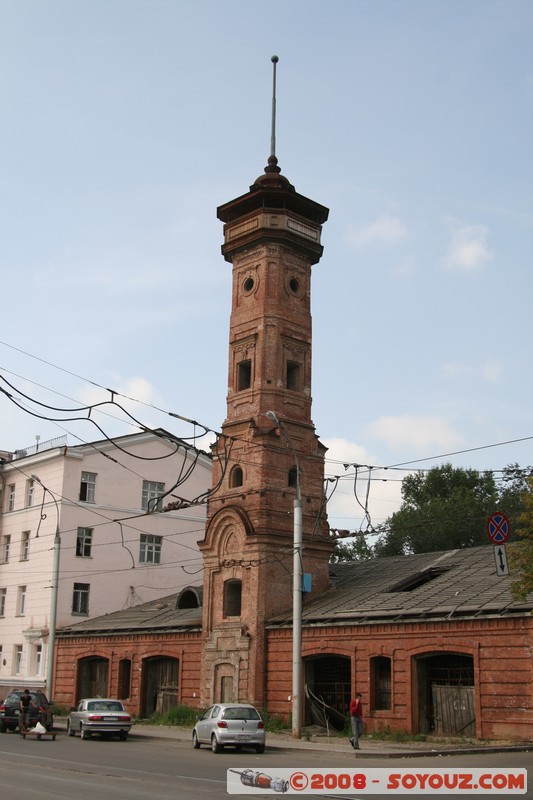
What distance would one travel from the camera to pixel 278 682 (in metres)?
34.9

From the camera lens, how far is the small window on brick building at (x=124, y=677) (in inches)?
1658

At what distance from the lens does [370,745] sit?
27.4m

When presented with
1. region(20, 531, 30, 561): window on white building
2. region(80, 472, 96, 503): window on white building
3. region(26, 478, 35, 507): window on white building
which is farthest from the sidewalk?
region(26, 478, 35, 507): window on white building

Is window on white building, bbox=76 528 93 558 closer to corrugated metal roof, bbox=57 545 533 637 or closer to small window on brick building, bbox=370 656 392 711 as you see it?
corrugated metal roof, bbox=57 545 533 637

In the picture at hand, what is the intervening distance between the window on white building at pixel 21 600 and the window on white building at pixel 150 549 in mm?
6659

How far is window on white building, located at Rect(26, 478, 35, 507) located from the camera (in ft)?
166

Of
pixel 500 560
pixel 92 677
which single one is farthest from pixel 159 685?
pixel 500 560

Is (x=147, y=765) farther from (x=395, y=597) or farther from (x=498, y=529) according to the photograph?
(x=395, y=597)

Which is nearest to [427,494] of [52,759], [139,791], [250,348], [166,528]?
[166,528]

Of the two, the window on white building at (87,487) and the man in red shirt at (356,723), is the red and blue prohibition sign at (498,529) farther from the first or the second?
the window on white building at (87,487)

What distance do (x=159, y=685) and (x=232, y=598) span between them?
20.5 ft

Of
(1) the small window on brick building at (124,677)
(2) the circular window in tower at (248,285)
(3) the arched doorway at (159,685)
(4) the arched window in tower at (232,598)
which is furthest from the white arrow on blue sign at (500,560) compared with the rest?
(1) the small window on brick building at (124,677)

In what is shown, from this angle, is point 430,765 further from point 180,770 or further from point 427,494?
point 427,494

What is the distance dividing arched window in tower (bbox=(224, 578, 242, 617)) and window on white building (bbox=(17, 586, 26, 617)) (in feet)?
52.3
